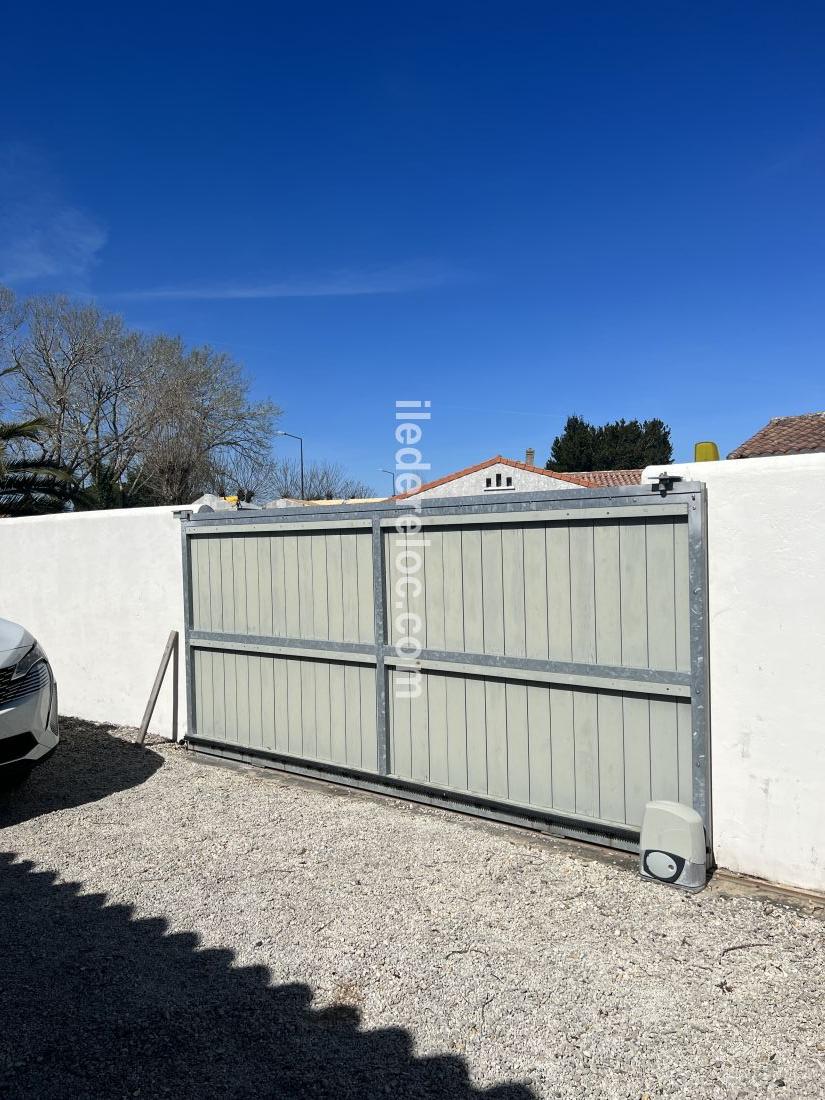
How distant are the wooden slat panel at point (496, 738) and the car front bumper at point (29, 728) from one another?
10.3 feet

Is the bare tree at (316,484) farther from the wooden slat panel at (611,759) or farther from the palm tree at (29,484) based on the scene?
the wooden slat panel at (611,759)

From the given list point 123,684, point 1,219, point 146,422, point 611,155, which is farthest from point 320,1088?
point 146,422

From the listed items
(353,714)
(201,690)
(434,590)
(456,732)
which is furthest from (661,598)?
(201,690)

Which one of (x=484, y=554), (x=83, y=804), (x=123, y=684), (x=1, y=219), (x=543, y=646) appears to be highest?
(x=1, y=219)

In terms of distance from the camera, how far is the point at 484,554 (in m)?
4.49

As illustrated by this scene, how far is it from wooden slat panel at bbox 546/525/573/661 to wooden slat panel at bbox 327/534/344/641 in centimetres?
171

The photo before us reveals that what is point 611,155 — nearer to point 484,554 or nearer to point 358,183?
point 358,183

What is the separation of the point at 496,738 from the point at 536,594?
0.98m

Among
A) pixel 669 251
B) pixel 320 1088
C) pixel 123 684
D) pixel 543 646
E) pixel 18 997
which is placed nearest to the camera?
pixel 320 1088

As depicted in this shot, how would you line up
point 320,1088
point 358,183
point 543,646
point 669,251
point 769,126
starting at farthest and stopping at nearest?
point 669,251 < point 358,183 < point 769,126 < point 543,646 < point 320,1088

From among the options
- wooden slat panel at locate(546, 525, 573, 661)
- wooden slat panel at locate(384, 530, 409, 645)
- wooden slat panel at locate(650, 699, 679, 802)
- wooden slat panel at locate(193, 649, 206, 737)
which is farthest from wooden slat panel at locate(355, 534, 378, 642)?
wooden slat panel at locate(650, 699, 679, 802)

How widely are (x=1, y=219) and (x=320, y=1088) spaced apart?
80.5 feet

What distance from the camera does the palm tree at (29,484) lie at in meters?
10.4

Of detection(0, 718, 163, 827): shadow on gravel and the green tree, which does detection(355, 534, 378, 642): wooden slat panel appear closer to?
detection(0, 718, 163, 827): shadow on gravel
